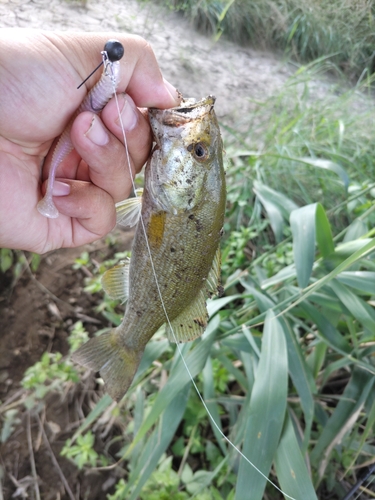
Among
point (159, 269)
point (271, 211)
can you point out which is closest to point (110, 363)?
point (159, 269)

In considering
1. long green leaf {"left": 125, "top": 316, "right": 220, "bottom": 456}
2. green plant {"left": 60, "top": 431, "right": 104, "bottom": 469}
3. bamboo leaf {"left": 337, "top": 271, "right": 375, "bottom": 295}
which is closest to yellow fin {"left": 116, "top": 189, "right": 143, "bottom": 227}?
long green leaf {"left": 125, "top": 316, "right": 220, "bottom": 456}

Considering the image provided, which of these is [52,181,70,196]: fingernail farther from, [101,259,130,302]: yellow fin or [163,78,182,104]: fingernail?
[163,78,182,104]: fingernail

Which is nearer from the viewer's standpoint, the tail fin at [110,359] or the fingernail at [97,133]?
the fingernail at [97,133]

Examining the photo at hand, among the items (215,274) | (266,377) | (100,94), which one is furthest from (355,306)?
(100,94)

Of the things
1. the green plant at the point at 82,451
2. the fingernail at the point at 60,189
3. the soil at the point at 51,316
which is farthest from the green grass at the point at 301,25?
the green plant at the point at 82,451

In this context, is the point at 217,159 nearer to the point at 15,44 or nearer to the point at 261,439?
the point at 15,44

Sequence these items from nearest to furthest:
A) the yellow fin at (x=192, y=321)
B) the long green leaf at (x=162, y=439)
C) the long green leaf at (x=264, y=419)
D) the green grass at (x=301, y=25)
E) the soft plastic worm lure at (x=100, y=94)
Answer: the soft plastic worm lure at (x=100, y=94)
the long green leaf at (x=264, y=419)
the yellow fin at (x=192, y=321)
the long green leaf at (x=162, y=439)
the green grass at (x=301, y=25)

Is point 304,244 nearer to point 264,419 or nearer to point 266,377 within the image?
point 266,377

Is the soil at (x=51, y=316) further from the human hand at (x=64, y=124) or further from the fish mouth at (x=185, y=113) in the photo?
the fish mouth at (x=185, y=113)
